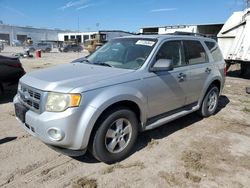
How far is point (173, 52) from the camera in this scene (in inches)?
181

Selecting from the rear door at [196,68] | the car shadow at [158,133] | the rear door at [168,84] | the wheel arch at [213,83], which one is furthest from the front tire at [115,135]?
the wheel arch at [213,83]

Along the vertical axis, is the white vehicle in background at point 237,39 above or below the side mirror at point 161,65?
above

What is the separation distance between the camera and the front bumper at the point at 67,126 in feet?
10.2

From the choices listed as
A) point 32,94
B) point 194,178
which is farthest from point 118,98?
point 194,178

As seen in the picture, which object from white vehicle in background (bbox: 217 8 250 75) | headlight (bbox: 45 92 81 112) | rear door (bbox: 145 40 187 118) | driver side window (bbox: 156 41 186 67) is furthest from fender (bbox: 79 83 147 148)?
white vehicle in background (bbox: 217 8 250 75)

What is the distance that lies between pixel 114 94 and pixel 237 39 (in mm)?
9811

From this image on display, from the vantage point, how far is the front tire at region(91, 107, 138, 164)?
3406 mm

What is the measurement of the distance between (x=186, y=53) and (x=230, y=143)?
5.89ft

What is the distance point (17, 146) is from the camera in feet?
13.5

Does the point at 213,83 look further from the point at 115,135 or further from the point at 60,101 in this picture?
the point at 60,101

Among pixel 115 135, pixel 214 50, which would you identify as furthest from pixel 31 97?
Answer: pixel 214 50

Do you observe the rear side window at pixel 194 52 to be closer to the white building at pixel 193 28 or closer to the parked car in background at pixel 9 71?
the parked car in background at pixel 9 71

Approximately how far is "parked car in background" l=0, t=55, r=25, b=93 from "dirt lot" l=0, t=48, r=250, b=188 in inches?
63.8

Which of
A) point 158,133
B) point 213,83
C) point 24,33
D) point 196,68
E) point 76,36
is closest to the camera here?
point 158,133
